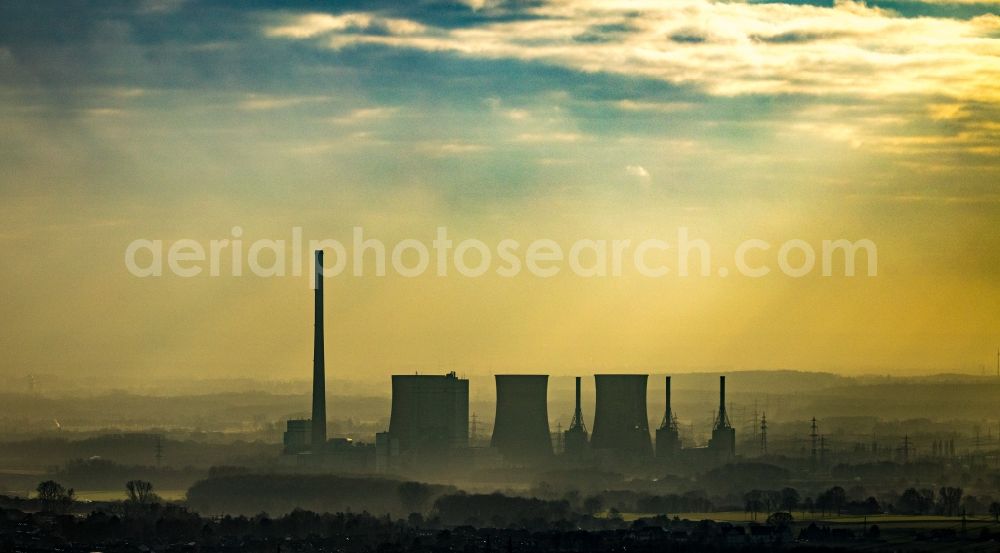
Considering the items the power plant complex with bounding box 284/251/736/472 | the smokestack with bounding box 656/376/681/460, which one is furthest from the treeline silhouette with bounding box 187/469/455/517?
the smokestack with bounding box 656/376/681/460

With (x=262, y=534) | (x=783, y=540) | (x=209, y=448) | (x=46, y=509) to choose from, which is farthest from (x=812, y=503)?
(x=209, y=448)

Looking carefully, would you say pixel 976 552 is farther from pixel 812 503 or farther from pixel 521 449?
pixel 521 449

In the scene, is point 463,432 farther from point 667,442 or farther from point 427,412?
point 667,442

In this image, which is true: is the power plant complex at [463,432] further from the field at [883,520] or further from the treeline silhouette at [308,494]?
the field at [883,520]

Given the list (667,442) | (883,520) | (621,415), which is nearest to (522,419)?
(621,415)

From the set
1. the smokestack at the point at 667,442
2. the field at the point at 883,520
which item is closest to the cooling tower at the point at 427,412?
the smokestack at the point at 667,442

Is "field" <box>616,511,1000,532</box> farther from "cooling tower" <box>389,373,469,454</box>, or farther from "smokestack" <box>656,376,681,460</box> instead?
"smokestack" <box>656,376,681,460</box>
